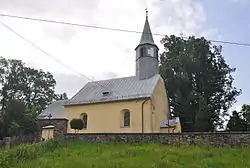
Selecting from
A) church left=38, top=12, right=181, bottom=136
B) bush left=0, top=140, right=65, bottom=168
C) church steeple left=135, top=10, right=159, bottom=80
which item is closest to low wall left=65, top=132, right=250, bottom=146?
bush left=0, top=140, right=65, bottom=168

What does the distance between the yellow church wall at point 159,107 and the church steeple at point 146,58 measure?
1.44m

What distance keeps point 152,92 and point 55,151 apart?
10418mm

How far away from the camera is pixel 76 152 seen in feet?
55.3

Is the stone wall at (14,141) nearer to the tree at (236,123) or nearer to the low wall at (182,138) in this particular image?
the low wall at (182,138)

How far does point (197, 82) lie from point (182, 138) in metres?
17.1

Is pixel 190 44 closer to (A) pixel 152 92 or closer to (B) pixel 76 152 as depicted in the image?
(A) pixel 152 92

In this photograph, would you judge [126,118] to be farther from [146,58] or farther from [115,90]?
[146,58]

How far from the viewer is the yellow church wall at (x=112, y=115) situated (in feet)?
83.5

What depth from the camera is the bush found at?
51.7 ft

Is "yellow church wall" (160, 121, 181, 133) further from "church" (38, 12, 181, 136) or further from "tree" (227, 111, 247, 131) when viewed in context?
"tree" (227, 111, 247, 131)

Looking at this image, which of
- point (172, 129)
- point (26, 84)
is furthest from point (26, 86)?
point (172, 129)

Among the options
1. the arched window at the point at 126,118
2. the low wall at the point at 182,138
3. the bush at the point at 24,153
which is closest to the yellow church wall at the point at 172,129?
the arched window at the point at 126,118

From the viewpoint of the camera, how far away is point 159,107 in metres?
26.8

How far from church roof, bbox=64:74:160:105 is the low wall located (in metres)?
6.83
